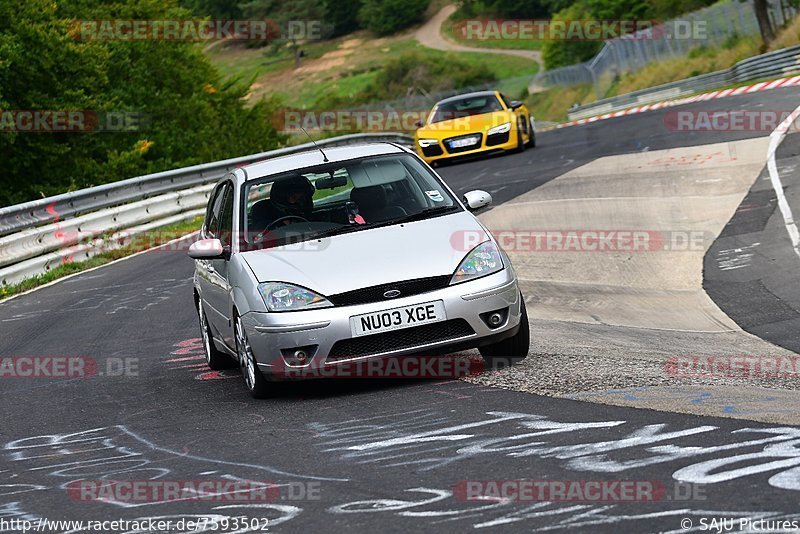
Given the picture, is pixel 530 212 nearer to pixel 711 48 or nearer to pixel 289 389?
pixel 289 389

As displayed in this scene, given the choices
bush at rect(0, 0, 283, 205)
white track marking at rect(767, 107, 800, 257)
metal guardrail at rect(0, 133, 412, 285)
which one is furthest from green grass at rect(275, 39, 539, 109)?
white track marking at rect(767, 107, 800, 257)

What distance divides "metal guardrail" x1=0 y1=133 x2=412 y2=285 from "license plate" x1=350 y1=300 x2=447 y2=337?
33.6 ft

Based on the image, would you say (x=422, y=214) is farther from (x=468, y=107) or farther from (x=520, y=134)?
(x=520, y=134)

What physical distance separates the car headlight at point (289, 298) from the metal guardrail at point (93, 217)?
9781 millimetres

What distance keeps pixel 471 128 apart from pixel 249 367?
63.7 feet

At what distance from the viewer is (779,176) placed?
17.7 m

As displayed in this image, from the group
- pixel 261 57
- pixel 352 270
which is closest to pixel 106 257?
pixel 352 270

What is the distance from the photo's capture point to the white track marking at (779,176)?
13936 millimetres

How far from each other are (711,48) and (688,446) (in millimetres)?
55350

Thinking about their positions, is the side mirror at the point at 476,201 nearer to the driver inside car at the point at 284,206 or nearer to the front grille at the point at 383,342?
the driver inside car at the point at 284,206

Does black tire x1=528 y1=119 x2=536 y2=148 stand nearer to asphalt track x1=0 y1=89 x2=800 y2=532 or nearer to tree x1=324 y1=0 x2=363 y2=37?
asphalt track x1=0 y1=89 x2=800 y2=532

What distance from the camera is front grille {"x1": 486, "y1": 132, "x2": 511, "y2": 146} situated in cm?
2705

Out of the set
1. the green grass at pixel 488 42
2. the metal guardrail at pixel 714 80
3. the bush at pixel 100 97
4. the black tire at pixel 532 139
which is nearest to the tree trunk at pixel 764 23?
the metal guardrail at pixel 714 80

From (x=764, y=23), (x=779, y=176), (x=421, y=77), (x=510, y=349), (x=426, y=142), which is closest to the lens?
(x=510, y=349)
